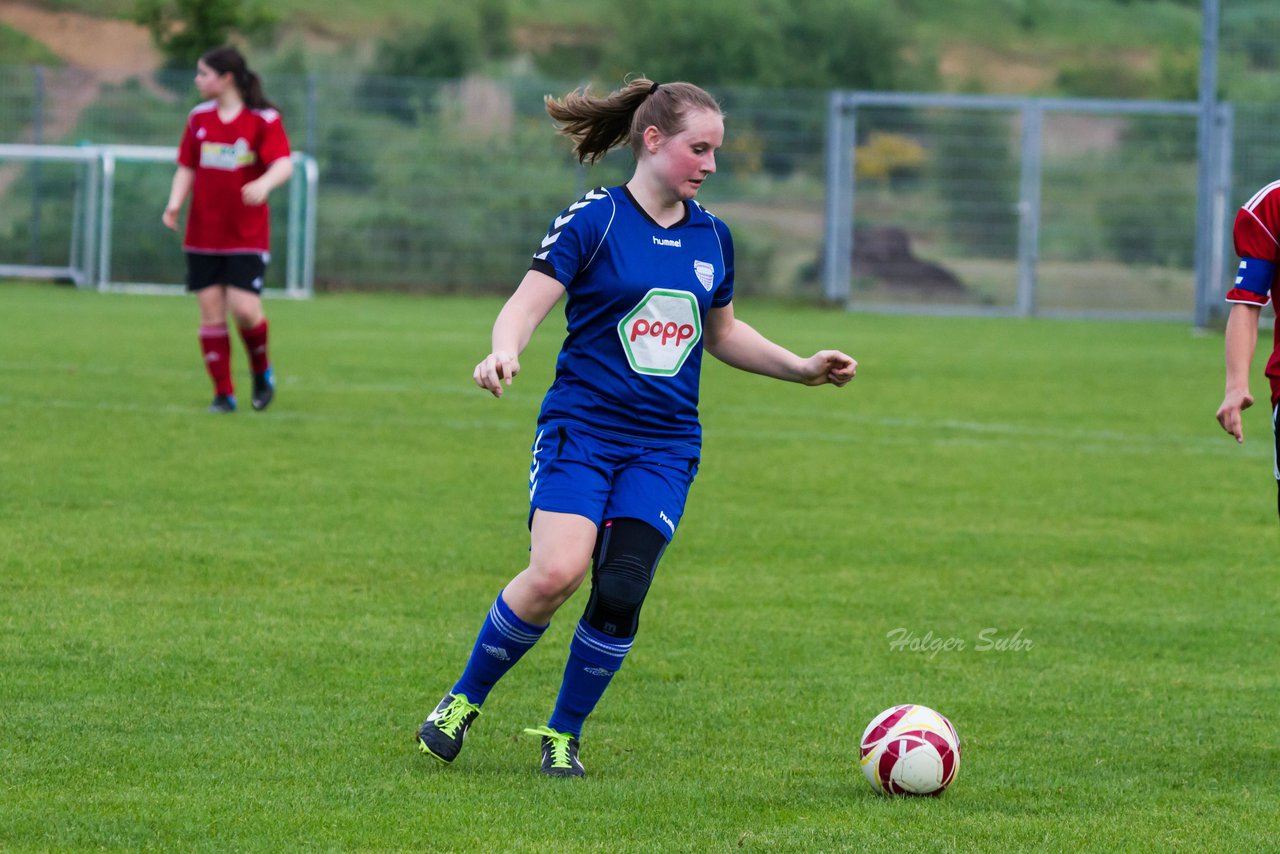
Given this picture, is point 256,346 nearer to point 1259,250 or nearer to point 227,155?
point 227,155

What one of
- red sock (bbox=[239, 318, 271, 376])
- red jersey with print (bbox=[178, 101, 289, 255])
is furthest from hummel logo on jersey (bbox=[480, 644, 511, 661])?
red jersey with print (bbox=[178, 101, 289, 255])

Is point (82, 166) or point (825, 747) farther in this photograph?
point (82, 166)

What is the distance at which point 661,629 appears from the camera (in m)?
6.64

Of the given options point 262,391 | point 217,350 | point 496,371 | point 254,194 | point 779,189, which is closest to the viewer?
point 496,371

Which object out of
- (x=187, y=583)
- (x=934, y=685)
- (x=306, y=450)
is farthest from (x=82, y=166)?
(x=934, y=685)

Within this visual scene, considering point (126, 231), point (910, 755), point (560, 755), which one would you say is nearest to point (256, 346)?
point (560, 755)

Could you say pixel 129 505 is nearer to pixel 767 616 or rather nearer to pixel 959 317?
pixel 767 616

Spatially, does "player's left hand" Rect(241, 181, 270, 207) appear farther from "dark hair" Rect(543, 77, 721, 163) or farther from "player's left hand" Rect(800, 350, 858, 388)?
"player's left hand" Rect(800, 350, 858, 388)

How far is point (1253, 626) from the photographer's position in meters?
6.92

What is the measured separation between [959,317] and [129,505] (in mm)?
19018

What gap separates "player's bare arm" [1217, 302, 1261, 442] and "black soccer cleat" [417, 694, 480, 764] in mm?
2130

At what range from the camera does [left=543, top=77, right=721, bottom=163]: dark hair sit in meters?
4.91

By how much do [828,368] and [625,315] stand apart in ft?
1.90

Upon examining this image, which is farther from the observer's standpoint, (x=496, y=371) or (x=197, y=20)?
(x=197, y=20)
